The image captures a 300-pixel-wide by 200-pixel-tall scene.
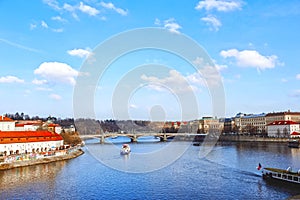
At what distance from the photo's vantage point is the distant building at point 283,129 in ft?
171

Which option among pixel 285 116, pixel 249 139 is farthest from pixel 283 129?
pixel 285 116

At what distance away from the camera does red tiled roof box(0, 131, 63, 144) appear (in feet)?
81.5

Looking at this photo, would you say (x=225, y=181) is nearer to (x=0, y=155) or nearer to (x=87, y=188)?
(x=87, y=188)

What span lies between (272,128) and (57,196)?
168ft

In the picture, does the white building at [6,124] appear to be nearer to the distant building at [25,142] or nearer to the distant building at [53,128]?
the distant building at [53,128]

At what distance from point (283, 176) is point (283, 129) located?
137 feet

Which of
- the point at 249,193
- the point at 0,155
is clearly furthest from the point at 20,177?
the point at 249,193

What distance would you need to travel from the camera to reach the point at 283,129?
53312mm

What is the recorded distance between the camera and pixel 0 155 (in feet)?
75.9

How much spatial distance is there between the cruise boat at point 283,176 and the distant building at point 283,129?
38.7m

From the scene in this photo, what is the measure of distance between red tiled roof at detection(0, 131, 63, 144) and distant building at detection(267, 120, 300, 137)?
38.4 meters

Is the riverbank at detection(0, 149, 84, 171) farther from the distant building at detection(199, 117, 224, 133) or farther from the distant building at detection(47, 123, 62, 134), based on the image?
the distant building at detection(199, 117, 224, 133)

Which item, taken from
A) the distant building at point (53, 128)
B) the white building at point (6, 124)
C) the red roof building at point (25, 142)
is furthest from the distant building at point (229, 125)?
the red roof building at point (25, 142)

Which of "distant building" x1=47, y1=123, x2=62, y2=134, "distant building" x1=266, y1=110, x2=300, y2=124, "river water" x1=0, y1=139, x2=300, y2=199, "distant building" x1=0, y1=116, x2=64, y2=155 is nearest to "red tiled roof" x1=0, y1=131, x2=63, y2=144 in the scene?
"distant building" x1=0, y1=116, x2=64, y2=155
